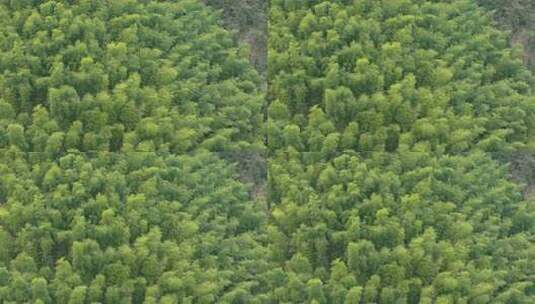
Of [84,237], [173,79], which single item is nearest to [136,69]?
[173,79]

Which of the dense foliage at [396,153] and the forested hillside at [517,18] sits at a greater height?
the forested hillside at [517,18]

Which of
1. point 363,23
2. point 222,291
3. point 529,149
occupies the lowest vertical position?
point 222,291

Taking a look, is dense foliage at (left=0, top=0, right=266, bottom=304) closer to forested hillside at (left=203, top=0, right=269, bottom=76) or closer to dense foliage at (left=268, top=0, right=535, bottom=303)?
forested hillside at (left=203, top=0, right=269, bottom=76)

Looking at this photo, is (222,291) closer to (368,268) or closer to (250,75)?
(368,268)

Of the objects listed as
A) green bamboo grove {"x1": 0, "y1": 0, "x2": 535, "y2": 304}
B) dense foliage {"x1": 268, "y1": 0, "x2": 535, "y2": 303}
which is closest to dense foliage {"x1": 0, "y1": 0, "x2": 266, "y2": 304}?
green bamboo grove {"x1": 0, "y1": 0, "x2": 535, "y2": 304}

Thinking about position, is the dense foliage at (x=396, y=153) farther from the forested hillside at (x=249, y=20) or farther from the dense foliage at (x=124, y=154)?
the dense foliage at (x=124, y=154)

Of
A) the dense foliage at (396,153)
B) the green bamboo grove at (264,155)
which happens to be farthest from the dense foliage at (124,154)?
the dense foliage at (396,153)
